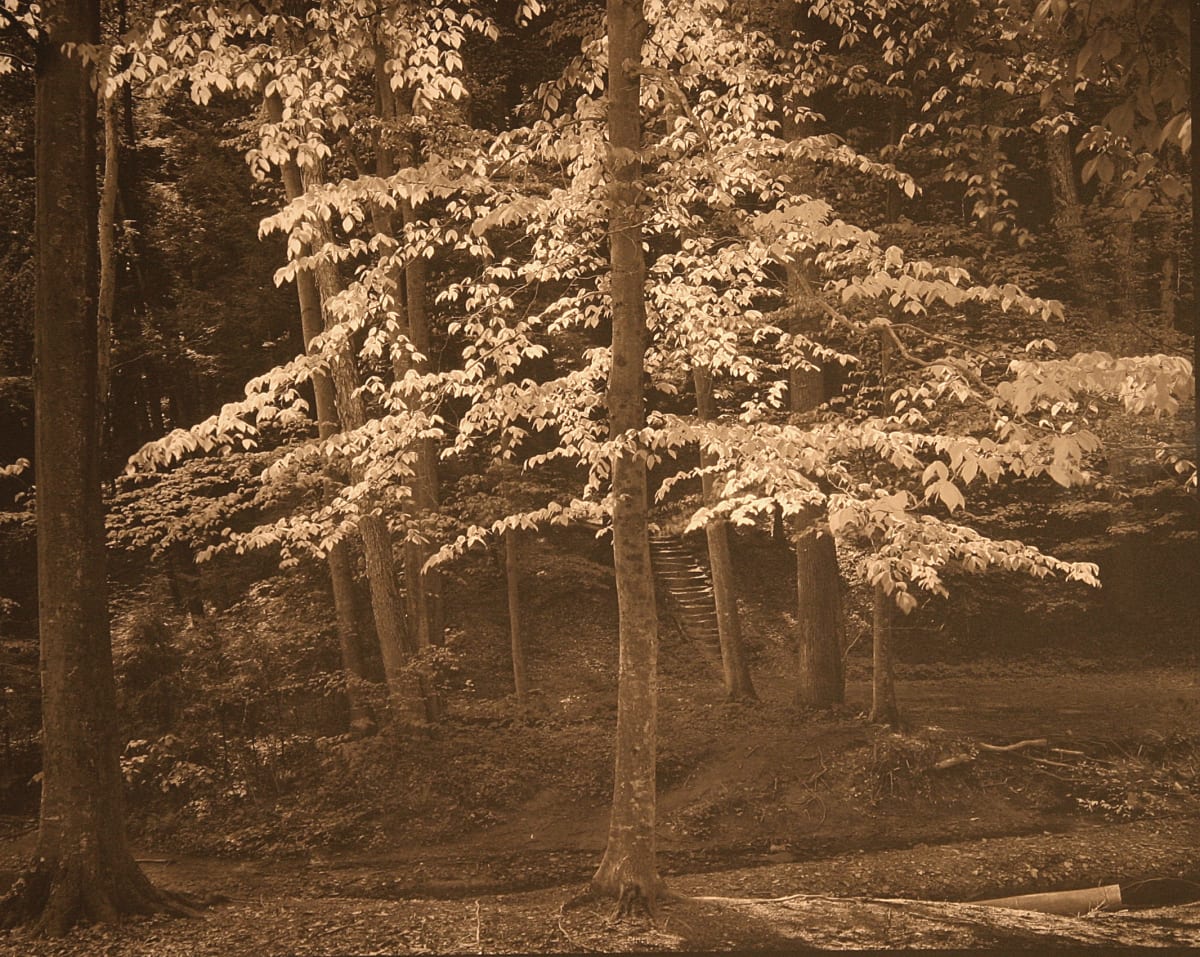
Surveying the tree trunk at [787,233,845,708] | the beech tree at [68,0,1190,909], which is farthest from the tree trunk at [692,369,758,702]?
the beech tree at [68,0,1190,909]

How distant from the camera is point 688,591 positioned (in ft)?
36.8

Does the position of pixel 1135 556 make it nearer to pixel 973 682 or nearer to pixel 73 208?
pixel 973 682

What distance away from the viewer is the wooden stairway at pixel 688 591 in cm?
1048

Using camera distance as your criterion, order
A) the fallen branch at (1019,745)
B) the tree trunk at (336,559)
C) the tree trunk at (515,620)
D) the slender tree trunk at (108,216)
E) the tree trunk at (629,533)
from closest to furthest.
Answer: the tree trunk at (629,533) → the slender tree trunk at (108,216) → the tree trunk at (336,559) → the fallen branch at (1019,745) → the tree trunk at (515,620)

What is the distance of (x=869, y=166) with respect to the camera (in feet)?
17.6

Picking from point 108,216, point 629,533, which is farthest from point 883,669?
point 108,216

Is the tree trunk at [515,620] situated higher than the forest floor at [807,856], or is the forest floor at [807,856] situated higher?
the tree trunk at [515,620]

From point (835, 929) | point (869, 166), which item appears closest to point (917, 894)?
point (835, 929)

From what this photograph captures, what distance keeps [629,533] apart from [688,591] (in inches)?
252

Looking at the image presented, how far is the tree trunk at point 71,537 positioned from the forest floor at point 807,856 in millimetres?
368

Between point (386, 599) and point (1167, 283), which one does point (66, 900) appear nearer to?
point (386, 599)

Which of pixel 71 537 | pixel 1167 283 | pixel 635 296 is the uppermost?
pixel 1167 283

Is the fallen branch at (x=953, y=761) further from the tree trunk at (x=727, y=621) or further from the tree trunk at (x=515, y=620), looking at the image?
the tree trunk at (x=515, y=620)

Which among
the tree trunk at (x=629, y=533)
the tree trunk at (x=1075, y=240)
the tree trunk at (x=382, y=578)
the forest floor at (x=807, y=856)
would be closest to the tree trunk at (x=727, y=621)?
the forest floor at (x=807, y=856)
